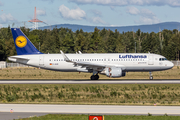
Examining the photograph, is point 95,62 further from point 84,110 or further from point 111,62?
point 84,110

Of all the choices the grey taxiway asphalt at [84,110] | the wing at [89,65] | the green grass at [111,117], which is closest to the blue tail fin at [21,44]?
the wing at [89,65]

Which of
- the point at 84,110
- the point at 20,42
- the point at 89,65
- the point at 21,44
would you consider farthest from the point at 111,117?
the point at 20,42

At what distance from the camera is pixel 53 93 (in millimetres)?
31094

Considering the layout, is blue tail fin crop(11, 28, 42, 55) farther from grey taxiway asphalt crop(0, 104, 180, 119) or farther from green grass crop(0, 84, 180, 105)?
grey taxiway asphalt crop(0, 104, 180, 119)

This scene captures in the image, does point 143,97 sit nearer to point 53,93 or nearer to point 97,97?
point 97,97

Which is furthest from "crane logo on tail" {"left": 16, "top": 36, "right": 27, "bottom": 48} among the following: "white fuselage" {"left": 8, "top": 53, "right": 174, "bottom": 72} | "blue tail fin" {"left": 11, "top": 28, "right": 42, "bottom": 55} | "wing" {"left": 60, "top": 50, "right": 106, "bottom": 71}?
"wing" {"left": 60, "top": 50, "right": 106, "bottom": 71}

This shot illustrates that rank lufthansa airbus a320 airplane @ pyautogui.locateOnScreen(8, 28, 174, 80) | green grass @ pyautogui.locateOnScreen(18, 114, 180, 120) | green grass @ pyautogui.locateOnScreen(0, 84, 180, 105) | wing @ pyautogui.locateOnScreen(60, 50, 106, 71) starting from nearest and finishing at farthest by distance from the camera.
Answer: green grass @ pyautogui.locateOnScreen(18, 114, 180, 120) → green grass @ pyautogui.locateOnScreen(0, 84, 180, 105) → wing @ pyautogui.locateOnScreen(60, 50, 106, 71) → lufthansa airbus a320 airplane @ pyautogui.locateOnScreen(8, 28, 174, 80)

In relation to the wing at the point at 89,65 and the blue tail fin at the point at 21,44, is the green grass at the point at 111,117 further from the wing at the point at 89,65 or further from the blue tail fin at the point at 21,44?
the blue tail fin at the point at 21,44

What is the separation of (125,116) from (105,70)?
24.9m

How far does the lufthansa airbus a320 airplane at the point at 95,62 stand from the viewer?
44.4 meters

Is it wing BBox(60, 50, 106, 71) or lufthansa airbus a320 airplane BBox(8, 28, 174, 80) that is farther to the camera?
lufthansa airbus a320 airplane BBox(8, 28, 174, 80)

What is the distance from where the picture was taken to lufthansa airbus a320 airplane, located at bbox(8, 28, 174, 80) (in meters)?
44.4

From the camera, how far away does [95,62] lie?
45.9 m

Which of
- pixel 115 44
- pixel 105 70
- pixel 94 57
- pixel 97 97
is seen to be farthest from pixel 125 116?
pixel 115 44
